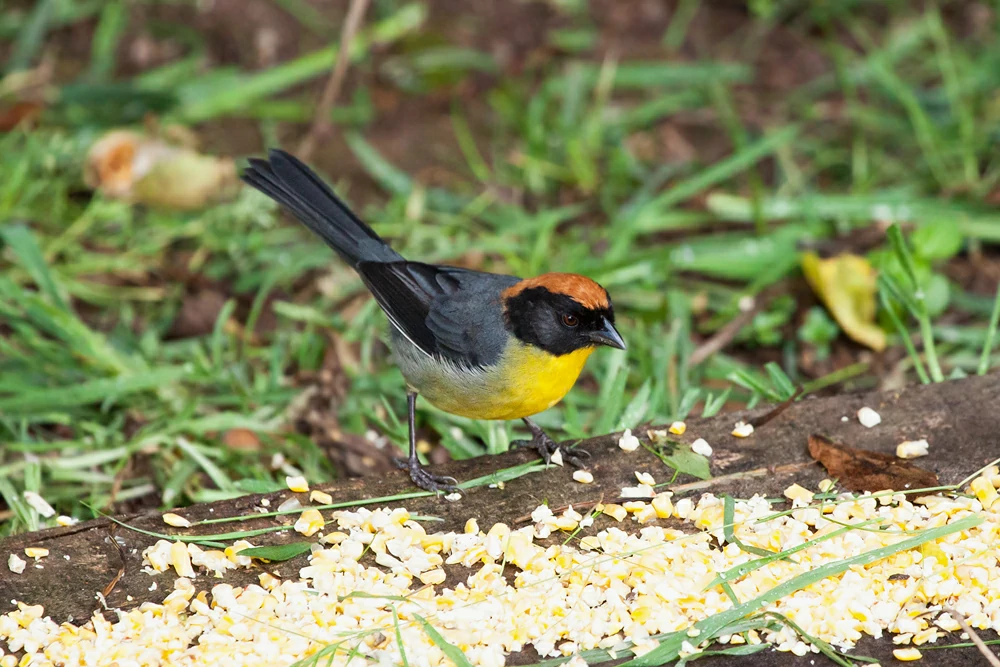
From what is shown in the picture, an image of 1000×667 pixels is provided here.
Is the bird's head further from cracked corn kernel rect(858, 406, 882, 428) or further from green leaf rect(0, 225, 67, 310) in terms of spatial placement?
green leaf rect(0, 225, 67, 310)

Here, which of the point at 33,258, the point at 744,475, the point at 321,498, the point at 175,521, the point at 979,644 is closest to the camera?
the point at 979,644

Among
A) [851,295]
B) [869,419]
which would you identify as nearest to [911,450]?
[869,419]

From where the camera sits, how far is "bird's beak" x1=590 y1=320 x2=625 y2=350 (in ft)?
12.0

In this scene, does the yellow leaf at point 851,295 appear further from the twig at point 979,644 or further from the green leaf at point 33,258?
the green leaf at point 33,258

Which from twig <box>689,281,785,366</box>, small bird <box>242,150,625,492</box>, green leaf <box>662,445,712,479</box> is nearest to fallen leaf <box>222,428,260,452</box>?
small bird <box>242,150,625,492</box>

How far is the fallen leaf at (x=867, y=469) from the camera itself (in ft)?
11.4

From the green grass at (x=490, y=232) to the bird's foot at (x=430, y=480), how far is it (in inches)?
22.7

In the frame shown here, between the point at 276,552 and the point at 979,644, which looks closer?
the point at 979,644

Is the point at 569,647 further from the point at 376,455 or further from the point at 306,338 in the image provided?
the point at 306,338

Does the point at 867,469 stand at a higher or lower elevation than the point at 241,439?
lower

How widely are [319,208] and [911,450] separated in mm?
2329

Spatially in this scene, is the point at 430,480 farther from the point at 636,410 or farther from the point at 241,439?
the point at 241,439

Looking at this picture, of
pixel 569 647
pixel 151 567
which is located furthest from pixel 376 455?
pixel 569 647

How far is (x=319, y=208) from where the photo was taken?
4.23m
